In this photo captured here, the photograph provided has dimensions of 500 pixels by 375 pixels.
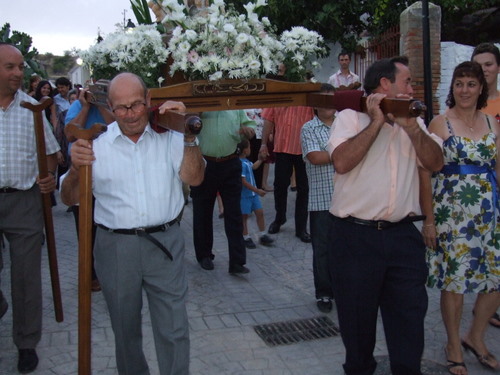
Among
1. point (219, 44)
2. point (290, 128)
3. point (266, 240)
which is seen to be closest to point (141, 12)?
point (219, 44)

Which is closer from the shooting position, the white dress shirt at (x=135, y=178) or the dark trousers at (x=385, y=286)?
Answer: the white dress shirt at (x=135, y=178)

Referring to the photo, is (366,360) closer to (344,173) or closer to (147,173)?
(344,173)

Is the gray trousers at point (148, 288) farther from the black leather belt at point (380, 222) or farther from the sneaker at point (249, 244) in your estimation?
the sneaker at point (249, 244)

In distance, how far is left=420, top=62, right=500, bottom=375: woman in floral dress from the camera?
403 cm

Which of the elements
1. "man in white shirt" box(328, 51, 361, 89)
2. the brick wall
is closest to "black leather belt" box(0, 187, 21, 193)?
the brick wall

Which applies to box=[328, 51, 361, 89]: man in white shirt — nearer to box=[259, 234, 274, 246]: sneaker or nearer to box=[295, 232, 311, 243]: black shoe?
box=[295, 232, 311, 243]: black shoe

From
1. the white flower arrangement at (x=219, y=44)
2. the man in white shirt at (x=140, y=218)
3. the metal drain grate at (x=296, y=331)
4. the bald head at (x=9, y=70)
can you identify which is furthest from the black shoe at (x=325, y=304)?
the bald head at (x=9, y=70)

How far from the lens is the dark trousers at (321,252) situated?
5207 millimetres

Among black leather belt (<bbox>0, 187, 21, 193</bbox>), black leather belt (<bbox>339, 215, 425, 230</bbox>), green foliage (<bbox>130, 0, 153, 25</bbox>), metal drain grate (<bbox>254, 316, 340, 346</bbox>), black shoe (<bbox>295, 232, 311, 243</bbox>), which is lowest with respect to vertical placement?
metal drain grate (<bbox>254, 316, 340, 346</bbox>)

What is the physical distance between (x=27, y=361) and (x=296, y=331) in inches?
81.0

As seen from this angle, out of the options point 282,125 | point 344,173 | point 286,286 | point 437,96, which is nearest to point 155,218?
point 344,173

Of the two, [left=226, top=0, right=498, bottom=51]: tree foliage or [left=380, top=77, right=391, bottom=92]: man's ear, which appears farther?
[left=226, top=0, right=498, bottom=51]: tree foliage

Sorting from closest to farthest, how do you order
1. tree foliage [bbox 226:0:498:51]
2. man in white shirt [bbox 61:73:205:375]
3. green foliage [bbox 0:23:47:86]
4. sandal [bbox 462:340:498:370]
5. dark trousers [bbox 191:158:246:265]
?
man in white shirt [bbox 61:73:205:375], sandal [bbox 462:340:498:370], dark trousers [bbox 191:158:246:265], tree foliage [bbox 226:0:498:51], green foliage [bbox 0:23:47:86]

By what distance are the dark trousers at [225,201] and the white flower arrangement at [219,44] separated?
2.27 meters
